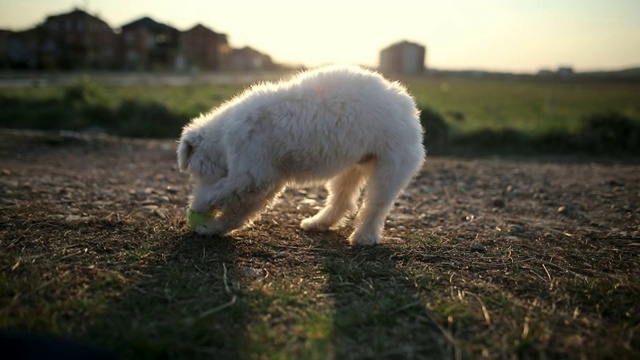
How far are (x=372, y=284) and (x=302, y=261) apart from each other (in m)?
0.78

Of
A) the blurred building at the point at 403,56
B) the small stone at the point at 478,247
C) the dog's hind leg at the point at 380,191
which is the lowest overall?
the small stone at the point at 478,247

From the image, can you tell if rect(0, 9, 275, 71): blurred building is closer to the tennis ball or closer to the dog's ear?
the dog's ear

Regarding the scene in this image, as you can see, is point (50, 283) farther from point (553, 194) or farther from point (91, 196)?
point (553, 194)

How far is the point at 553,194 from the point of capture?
728 cm

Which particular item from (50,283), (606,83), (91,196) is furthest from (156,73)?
(606,83)

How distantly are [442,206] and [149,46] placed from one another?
39572 mm

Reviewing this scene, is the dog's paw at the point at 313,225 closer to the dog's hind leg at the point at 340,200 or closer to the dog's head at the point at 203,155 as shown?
the dog's hind leg at the point at 340,200

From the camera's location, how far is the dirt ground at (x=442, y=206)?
14.6 ft

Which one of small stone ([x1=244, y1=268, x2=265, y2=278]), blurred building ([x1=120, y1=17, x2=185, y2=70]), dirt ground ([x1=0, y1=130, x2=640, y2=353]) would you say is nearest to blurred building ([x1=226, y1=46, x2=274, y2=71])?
blurred building ([x1=120, y1=17, x2=185, y2=70])

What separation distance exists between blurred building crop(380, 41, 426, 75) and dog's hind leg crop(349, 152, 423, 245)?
10037mm

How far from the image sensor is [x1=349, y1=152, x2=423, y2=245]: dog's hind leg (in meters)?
4.74

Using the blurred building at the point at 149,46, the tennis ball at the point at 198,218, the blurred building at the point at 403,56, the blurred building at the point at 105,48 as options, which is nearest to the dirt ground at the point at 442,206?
the tennis ball at the point at 198,218

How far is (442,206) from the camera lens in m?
6.51

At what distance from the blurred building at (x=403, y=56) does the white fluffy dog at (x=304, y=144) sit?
9925mm
